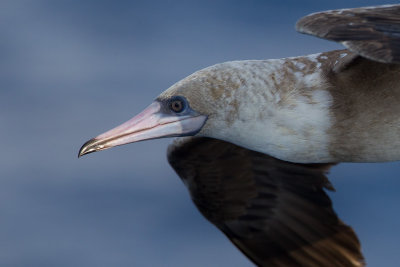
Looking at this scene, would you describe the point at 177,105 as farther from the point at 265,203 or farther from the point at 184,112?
the point at 265,203

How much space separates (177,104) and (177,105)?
0.01 meters

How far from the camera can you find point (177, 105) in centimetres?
776

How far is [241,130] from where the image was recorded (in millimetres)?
7590

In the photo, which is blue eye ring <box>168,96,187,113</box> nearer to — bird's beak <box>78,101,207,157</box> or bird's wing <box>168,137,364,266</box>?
bird's beak <box>78,101,207,157</box>

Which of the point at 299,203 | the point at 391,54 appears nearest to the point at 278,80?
the point at 391,54

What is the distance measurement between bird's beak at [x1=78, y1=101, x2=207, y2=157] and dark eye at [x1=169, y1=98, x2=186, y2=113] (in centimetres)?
6

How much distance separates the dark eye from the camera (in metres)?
7.73

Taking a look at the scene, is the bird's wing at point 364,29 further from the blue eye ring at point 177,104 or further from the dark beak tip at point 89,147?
the dark beak tip at point 89,147

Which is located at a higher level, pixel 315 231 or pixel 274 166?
pixel 274 166

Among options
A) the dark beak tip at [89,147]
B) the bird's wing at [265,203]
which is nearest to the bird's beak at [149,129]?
the dark beak tip at [89,147]

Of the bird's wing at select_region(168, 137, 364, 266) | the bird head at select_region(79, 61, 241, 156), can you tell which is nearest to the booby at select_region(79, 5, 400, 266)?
the bird head at select_region(79, 61, 241, 156)

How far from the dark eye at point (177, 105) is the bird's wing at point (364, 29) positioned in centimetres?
114

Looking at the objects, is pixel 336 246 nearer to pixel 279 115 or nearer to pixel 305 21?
pixel 279 115

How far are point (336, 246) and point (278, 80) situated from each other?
82.4 inches
